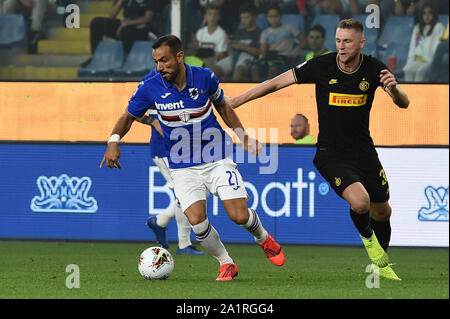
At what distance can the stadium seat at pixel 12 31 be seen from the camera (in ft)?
44.7

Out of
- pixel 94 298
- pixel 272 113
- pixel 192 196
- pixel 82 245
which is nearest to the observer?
pixel 94 298

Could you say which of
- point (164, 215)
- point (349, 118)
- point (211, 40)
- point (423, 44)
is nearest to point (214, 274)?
point (349, 118)

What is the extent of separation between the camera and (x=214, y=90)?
8.49m

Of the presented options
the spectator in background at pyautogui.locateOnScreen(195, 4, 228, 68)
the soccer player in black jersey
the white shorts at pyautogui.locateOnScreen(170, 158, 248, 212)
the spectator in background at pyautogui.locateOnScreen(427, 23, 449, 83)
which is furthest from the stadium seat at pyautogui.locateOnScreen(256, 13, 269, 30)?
the white shorts at pyautogui.locateOnScreen(170, 158, 248, 212)

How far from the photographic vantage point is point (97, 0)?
44.4 ft

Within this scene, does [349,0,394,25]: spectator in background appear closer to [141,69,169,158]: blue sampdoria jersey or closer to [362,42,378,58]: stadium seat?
[362,42,378,58]: stadium seat

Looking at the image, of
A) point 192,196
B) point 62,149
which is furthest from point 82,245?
point 192,196

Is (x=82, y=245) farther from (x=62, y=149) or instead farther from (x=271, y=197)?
(x=271, y=197)

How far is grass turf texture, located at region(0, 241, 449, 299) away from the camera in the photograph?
7539 millimetres

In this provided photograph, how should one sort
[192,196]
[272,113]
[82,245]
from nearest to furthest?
[192,196]
[82,245]
[272,113]

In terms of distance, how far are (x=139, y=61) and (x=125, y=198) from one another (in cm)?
195

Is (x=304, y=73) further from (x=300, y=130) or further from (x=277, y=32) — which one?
(x=277, y=32)

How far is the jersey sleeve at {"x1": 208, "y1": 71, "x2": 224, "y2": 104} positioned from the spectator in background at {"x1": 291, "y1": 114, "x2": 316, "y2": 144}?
4.27 meters

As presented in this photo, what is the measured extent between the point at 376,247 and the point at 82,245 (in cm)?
487
